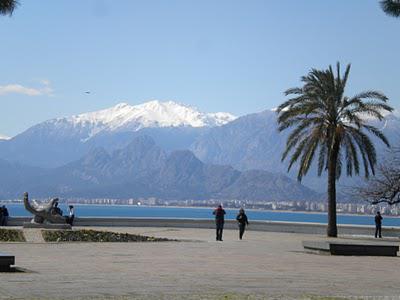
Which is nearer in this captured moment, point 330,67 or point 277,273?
point 277,273

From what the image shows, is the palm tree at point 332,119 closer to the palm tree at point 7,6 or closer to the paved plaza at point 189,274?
the paved plaza at point 189,274

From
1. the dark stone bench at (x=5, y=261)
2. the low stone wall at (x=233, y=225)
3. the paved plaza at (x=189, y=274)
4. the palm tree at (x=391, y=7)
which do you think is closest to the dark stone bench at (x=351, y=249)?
the paved plaza at (x=189, y=274)

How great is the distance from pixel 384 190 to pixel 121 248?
1842 cm

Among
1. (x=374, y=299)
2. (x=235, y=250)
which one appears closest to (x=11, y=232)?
(x=235, y=250)

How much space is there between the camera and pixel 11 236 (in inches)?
1235

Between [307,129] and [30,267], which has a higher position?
[307,129]

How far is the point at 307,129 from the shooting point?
42562 millimetres

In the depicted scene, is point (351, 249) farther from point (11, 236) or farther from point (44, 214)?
point (44, 214)

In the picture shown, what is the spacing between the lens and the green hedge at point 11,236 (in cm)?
3066

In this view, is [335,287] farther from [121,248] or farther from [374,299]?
[121,248]

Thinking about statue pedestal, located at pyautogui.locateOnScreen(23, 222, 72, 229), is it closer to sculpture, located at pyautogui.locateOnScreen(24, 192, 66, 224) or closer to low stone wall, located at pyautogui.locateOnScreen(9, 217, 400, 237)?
sculpture, located at pyautogui.locateOnScreen(24, 192, 66, 224)

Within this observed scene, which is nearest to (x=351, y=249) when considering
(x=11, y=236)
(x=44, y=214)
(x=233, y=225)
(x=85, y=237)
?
(x=85, y=237)

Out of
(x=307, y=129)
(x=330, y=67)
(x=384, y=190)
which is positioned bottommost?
(x=384, y=190)

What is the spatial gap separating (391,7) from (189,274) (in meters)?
8.61
